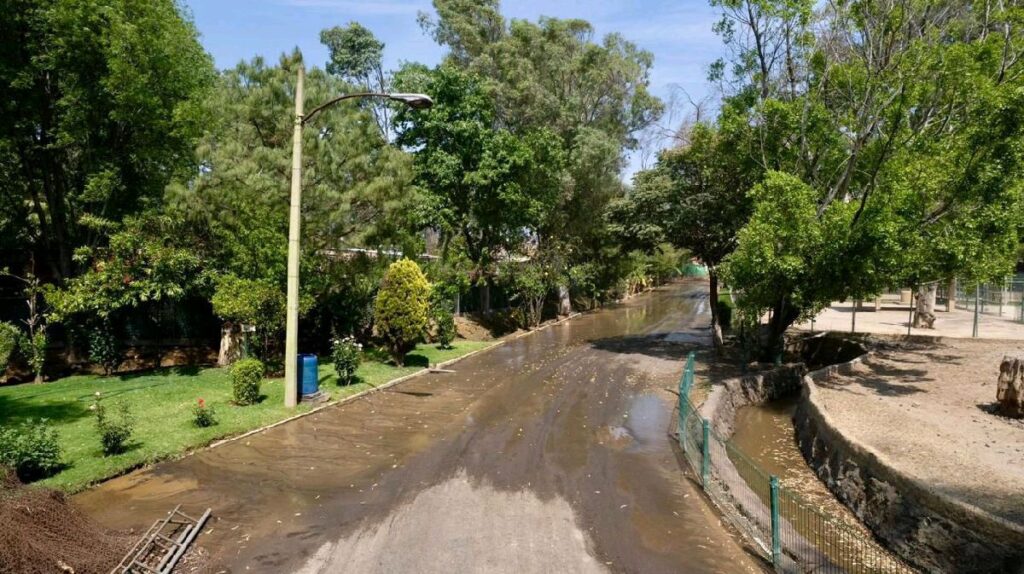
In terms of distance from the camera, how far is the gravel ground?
844 centimetres

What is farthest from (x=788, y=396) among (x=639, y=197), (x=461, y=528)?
(x=461, y=528)

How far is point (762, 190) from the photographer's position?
52.0ft

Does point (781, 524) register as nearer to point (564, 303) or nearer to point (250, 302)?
point (250, 302)

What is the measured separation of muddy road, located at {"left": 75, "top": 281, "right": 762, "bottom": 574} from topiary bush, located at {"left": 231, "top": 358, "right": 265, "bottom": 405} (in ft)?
4.96

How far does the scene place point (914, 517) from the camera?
800cm

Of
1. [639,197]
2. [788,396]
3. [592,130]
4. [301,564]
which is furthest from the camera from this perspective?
[592,130]

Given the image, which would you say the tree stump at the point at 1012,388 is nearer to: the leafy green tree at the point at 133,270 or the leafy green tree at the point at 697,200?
the leafy green tree at the point at 697,200

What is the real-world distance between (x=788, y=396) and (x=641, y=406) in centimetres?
688

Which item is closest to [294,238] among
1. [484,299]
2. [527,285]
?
[527,285]

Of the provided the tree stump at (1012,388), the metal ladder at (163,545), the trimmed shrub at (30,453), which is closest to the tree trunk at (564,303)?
the tree stump at (1012,388)

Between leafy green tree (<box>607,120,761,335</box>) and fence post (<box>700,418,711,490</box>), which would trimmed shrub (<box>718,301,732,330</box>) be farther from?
fence post (<box>700,418,711,490</box>)

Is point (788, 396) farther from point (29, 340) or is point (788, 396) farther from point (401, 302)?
point (29, 340)

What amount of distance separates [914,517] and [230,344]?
1670cm

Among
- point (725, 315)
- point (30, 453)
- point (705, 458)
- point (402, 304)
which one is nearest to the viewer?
point (30, 453)
